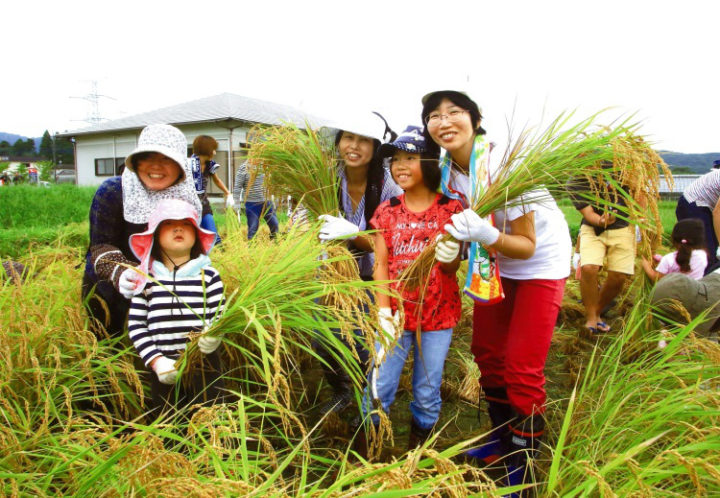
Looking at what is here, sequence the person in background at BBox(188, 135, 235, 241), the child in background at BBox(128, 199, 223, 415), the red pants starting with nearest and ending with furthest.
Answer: the child in background at BBox(128, 199, 223, 415)
the red pants
the person in background at BBox(188, 135, 235, 241)

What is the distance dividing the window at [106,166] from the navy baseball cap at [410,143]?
833 inches

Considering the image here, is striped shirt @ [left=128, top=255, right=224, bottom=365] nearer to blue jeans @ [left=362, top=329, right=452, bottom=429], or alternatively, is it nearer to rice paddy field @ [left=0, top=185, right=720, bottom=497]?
rice paddy field @ [left=0, top=185, right=720, bottom=497]

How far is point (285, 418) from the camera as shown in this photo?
4.44 feet

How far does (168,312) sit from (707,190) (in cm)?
395

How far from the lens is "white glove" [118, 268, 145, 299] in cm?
178

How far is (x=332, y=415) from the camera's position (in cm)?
234

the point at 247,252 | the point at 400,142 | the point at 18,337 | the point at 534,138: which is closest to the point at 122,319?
the point at 18,337

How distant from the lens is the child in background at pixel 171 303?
1736 mm

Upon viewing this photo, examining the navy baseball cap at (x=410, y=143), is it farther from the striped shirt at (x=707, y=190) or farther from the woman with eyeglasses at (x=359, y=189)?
the striped shirt at (x=707, y=190)

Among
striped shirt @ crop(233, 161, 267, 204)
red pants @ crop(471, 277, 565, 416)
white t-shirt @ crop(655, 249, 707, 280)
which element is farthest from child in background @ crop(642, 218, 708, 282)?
striped shirt @ crop(233, 161, 267, 204)

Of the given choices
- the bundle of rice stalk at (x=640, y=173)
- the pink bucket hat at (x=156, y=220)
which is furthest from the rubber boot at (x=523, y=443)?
the pink bucket hat at (x=156, y=220)

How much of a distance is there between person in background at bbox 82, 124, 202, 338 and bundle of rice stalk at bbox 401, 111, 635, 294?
1.29 meters

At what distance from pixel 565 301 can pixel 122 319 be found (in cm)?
432

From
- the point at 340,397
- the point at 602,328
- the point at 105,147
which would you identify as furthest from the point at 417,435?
the point at 105,147
